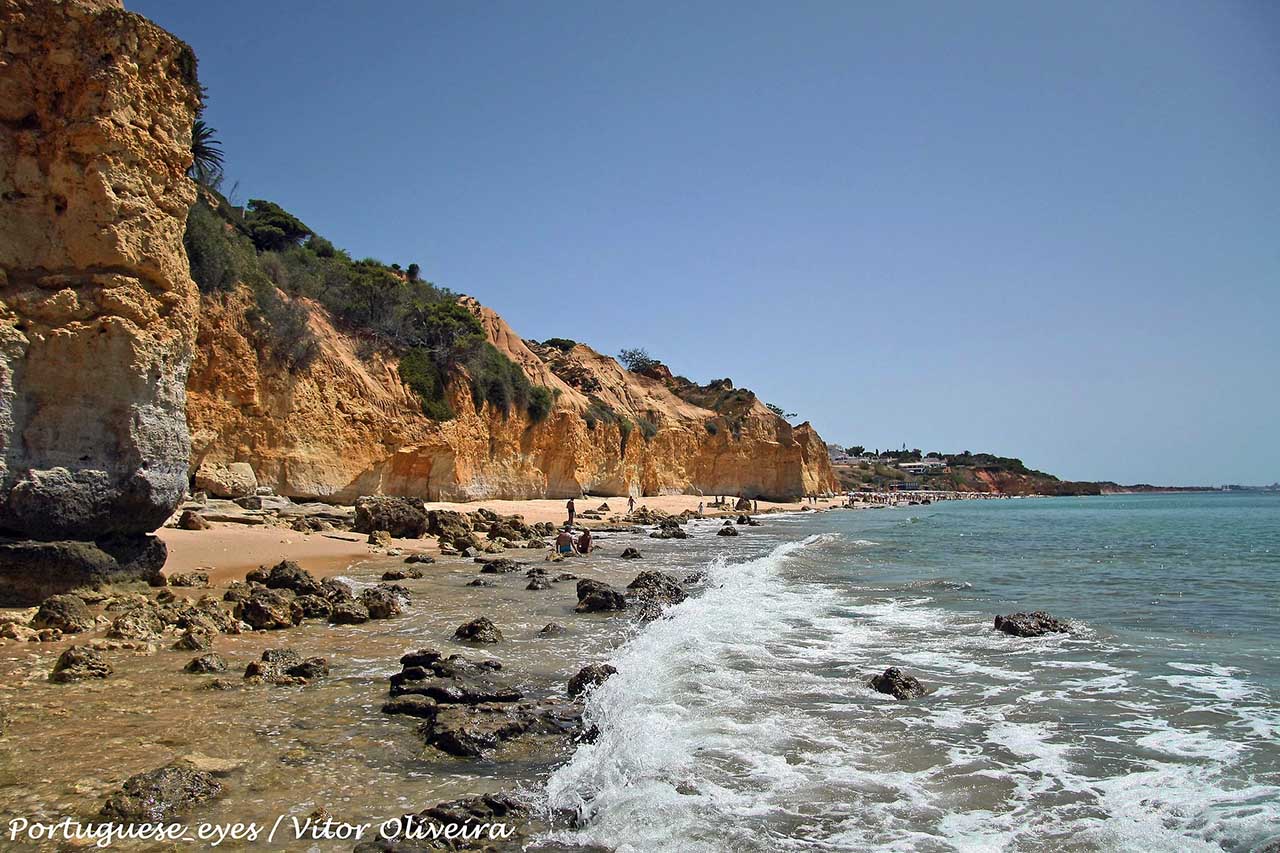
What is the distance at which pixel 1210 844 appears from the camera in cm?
453

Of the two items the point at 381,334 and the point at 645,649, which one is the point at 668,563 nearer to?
the point at 645,649

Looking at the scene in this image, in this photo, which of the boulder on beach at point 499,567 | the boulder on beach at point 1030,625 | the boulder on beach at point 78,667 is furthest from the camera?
the boulder on beach at point 499,567

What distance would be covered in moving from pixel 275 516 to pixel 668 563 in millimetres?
10378

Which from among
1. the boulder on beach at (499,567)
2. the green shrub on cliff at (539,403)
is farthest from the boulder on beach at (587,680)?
the green shrub on cliff at (539,403)

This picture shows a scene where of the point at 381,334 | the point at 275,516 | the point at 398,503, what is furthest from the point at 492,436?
the point at 275,516

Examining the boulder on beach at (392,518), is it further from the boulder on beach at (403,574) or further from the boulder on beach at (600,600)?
the boulder on beach at (600,600)

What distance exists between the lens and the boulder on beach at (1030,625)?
1058cm

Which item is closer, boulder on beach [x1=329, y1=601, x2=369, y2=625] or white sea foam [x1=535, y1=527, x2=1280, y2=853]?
white sea foam [x1=535, y1=527, x2=1280, y2=853]

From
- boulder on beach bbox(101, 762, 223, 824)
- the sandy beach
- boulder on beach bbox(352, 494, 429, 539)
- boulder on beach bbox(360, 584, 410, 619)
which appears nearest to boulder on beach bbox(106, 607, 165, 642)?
boulder on beach bbox(360, 584, 410, 619)

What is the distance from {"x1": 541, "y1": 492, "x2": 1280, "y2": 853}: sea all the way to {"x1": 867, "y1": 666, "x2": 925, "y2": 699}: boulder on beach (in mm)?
140

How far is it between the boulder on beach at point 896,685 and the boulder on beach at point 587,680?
2.79 metres

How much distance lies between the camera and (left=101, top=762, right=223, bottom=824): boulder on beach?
164 inches

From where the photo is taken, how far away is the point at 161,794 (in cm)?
432

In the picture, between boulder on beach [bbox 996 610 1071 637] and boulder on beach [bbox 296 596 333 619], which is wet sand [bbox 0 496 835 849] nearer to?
boulder on beach [bbox 296 596 333 619]
